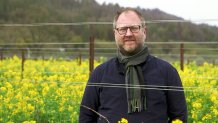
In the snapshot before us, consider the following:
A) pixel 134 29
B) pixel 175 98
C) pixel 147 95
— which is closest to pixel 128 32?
pixel 134 29

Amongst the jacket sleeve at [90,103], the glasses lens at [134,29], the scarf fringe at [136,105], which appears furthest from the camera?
the jacket sleeve at [90,103]

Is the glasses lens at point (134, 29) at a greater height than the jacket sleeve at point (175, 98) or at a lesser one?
greater

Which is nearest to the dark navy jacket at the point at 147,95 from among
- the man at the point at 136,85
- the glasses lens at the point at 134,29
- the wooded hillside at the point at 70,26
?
the man at the point at 136,85

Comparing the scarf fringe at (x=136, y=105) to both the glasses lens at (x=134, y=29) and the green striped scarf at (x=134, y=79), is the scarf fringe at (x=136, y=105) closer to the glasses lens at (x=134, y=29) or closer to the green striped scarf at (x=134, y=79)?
the green striped scarf at (x=134, y=79)

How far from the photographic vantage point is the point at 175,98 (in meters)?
3.46

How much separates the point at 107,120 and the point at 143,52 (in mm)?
572

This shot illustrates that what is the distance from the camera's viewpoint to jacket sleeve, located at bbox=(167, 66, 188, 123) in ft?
11.3

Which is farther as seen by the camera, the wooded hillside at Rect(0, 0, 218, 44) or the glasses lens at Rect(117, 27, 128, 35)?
the wooded hillside at Rect(0, 0, 218, 44)

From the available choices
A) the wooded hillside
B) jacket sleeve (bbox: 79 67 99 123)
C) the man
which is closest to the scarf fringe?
the man

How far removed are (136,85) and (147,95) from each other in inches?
4.3

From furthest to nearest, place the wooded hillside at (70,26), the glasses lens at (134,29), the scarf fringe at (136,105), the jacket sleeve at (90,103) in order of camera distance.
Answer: the wooded hillside at (70,26) < the jacket sleeve at (90,103) < the glasses lens at (134,29) < the scarf fringe at (136,105)

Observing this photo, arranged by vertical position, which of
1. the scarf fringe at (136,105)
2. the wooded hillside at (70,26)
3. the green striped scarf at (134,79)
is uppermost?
the green striped scarf at (134,79)

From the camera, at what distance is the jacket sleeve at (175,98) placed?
346 cm

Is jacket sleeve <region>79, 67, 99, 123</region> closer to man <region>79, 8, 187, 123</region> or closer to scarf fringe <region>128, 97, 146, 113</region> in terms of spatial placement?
man <region>79, 8, 187, 123</region>
